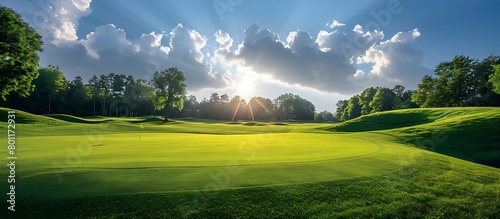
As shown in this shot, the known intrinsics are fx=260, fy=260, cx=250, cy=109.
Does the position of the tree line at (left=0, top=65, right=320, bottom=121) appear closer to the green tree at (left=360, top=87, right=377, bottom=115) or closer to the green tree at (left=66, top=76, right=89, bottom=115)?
the green tree at (left=66, top=76, right=89, bottom=115)

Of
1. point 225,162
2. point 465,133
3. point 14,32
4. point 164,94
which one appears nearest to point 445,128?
point 465,133

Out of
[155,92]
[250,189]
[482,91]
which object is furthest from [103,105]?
[482,91]

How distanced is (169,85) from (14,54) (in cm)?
4258

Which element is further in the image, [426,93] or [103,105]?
[103,105]

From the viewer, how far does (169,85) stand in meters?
69.9

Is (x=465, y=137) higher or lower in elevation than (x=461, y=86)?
lower

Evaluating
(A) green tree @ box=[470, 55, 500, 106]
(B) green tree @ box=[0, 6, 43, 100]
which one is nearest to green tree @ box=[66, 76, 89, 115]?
(B) green tree @ box=[0, 6, 43, 100]

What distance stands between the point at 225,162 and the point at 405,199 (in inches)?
277

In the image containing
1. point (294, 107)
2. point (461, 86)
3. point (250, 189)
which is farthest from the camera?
point (294, 107)

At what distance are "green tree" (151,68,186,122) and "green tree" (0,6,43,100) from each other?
39.2 meters

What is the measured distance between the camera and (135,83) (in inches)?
4688

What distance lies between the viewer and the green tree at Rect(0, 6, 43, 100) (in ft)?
88.3

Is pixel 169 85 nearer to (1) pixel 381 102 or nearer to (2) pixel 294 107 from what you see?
(1) pixel 381 102

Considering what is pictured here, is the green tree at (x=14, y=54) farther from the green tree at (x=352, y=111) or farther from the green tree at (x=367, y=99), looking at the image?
the green tree at (x=352, y=111)
